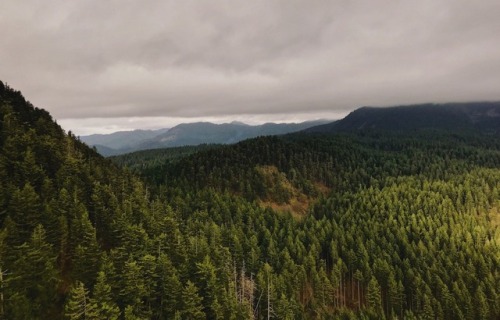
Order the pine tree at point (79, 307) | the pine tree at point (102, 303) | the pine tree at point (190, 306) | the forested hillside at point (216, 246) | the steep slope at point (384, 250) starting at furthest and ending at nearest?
the steep slope at point (384, 250), the pine tree at point (190, 306), the forested hillside at point (216, 246), the pine tree at point (102, 303), the pine tree at point (79, 307)

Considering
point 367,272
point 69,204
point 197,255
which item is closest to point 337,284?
point 367,272

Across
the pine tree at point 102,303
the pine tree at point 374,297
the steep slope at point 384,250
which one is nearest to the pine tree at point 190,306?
the pine tree at point 102,303

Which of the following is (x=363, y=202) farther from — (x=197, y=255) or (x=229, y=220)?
(x=197, y=255)

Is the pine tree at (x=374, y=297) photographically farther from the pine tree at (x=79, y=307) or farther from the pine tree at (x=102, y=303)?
the pine tree at (x=79, y=307)

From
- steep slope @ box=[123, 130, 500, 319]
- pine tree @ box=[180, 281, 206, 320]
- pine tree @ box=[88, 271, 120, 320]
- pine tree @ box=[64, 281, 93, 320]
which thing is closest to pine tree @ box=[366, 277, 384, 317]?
steep slope @ box=[123, 130, 500, 319]

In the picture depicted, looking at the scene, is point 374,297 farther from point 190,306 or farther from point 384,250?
point 190,306

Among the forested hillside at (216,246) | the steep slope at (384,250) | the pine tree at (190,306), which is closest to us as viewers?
the forested hillside at (216,246)

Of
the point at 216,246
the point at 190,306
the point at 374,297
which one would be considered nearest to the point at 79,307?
the point at 190,306

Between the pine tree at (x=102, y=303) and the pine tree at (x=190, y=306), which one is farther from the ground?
the pine tree at (x=102, y=303)
